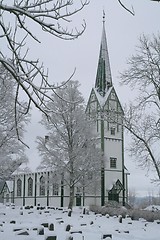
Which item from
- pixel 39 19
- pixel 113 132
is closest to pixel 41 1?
pixel 39 19

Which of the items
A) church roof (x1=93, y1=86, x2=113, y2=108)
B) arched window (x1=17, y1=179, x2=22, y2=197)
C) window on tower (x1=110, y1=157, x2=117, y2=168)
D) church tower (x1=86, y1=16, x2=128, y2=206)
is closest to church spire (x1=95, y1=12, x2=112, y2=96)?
church tower (x1=86, y1=16, x2=128, y2=206)

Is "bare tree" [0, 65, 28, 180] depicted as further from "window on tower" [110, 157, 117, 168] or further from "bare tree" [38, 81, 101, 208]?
"window on tower" [110, 157, 117, 168]

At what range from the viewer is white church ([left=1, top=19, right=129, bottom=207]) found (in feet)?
132

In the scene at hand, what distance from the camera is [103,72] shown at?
4888 centimetres

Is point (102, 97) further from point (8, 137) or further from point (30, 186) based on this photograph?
point (8, 137)

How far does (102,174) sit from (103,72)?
54.7 ft

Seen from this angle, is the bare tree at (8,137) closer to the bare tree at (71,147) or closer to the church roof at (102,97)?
the bare tree at (71,147)

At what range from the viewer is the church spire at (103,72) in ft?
157

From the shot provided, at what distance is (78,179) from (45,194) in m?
15.0

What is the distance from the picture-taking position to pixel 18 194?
49.9 metres

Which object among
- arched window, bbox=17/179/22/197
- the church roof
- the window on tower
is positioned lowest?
arched window, bbox=17/179/22/197

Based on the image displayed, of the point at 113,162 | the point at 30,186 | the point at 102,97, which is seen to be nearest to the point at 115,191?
the point at 113,162

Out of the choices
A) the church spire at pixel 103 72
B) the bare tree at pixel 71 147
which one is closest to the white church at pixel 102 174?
the church spire at pixel 103 72

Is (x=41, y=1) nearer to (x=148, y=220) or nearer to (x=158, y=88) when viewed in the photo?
(x=158, y=88)
